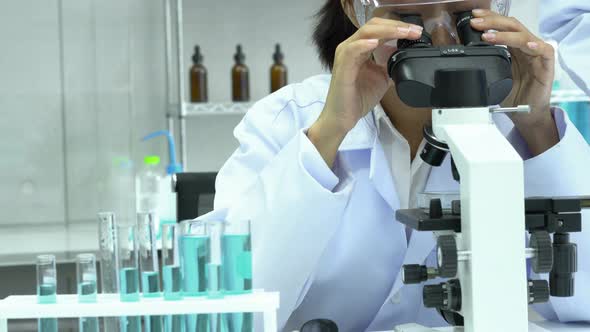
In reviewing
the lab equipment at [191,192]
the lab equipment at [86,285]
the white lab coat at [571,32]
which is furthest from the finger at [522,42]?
the lab equipment at [191,192]

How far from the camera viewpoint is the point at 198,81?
9.39ft

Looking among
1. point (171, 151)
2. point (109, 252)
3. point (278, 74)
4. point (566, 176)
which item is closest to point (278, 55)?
point (278, 74)

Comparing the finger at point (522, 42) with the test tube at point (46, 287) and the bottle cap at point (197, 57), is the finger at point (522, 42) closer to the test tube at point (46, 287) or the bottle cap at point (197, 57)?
the test tube at point (46, 287)

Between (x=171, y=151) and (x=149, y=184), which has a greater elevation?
(x=171, y=151)

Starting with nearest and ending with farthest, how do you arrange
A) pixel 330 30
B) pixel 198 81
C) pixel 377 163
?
pixel 377 163 < pixel 330 30 < pixel 198 81

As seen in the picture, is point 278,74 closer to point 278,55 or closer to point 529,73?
point 278,55

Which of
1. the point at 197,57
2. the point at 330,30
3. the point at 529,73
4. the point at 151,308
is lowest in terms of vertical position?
the point at 151,308

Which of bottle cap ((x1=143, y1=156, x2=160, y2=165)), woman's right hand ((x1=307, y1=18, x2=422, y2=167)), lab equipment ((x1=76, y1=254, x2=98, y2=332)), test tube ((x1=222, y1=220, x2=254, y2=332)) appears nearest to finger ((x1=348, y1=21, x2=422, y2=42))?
woman's right hand ((x1=307, y1=18, x2=422, y2=167))

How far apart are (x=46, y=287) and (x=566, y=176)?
25.8 inches

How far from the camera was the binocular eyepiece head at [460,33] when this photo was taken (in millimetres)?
838

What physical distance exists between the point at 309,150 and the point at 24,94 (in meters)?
2.01

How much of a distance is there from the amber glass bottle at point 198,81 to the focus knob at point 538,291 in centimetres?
222

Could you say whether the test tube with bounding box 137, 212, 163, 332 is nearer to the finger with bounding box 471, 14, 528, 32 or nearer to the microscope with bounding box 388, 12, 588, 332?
the microscope with bounding box 388, 12, 588, 332

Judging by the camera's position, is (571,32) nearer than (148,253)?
No
